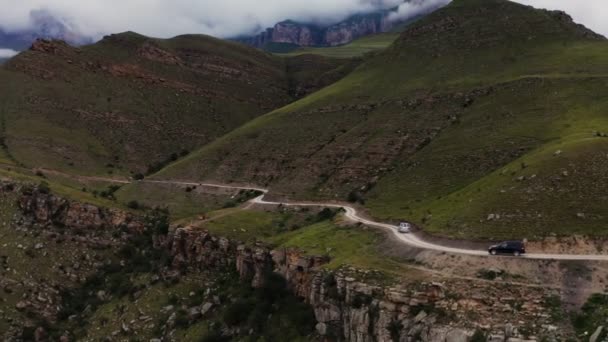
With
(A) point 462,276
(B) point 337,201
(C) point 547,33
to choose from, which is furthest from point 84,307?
(C) point 547,33

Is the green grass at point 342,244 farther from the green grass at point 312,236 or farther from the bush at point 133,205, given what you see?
the bush at point 133,205

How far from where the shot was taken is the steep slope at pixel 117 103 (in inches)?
4938

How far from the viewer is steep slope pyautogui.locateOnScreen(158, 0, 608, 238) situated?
48375 millimetres

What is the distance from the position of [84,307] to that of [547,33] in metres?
105

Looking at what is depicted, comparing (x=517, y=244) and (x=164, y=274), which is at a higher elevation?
(x=517, y=244)

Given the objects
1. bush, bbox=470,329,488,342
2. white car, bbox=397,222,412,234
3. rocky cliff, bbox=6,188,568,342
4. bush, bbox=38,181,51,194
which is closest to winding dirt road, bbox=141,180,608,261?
white car, bbox=397,222,412,234

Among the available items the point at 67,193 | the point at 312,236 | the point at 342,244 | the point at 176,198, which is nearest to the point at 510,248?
the point at 342,244

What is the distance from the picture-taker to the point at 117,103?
152 m

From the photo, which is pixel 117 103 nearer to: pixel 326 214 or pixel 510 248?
pixel 326 214

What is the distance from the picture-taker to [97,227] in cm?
7806

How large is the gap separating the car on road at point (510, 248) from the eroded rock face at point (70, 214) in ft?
181

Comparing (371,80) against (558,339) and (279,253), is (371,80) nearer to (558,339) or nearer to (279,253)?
(279,253)

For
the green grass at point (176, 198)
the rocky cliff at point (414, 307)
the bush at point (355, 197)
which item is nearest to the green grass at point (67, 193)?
the green grass at point (176, 198)

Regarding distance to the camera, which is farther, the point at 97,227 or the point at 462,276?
the point at 97,227
